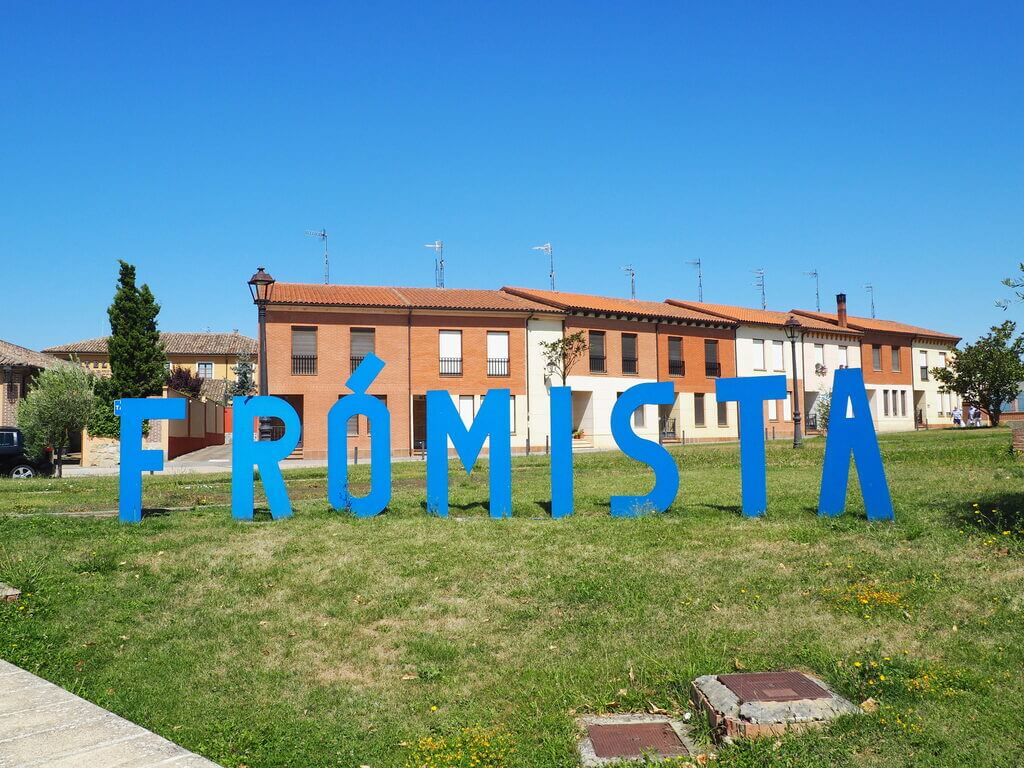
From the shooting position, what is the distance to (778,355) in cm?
4891

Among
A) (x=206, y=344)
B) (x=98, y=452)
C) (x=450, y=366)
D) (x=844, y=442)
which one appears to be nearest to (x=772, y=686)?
(x=844, y=442)

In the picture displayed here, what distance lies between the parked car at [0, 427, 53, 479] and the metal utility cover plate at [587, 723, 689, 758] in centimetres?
2472

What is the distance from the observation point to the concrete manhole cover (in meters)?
4.49

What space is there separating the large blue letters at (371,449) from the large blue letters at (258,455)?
589 millimetres

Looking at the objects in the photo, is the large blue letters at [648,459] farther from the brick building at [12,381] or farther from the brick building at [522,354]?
the brick building at [12,381]

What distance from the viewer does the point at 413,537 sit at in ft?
31.0

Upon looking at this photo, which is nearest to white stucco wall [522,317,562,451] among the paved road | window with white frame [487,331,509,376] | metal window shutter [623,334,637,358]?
window with white frame [487,331,509,376]

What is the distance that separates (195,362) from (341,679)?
64887 mm

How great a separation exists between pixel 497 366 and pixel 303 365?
345 inches

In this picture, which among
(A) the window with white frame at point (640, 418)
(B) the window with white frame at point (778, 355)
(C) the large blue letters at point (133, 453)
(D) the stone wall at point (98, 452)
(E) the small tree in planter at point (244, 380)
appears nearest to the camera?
(C) the large blue letters at point (133, 453)

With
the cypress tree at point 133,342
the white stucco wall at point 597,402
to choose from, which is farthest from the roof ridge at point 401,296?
the cypress tree at point 133,342

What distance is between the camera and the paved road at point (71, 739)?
375 centimetres

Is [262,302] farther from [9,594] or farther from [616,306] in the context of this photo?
[616,306]

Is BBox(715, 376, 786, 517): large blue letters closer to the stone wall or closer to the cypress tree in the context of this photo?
the stone wall
